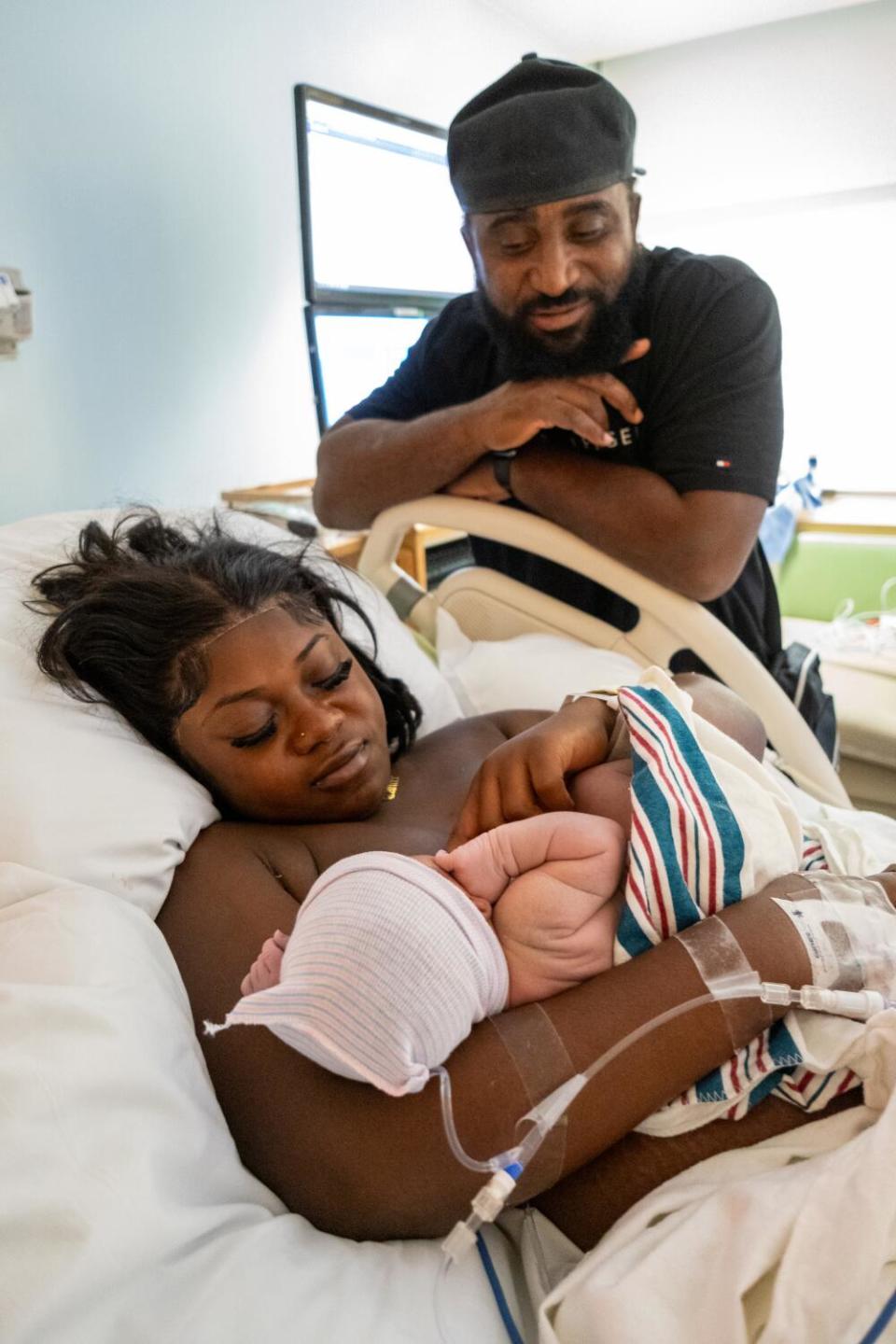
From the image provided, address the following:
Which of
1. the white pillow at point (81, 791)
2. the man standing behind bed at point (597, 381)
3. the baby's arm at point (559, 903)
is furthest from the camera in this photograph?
the man standing behind bed at point (597, 381)

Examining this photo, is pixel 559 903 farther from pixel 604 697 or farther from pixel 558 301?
pixel 558 301

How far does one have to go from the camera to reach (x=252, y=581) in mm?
1161

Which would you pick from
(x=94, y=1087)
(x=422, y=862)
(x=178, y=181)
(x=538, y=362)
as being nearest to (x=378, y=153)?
(x=178, y=181)

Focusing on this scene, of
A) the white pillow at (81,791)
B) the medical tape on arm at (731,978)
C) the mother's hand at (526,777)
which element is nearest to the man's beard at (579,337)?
the mother's hand at (526,777)

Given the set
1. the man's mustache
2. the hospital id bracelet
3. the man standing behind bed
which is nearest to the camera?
the hospital id bracelet

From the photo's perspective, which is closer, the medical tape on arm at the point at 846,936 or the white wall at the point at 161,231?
the medical tape on arm at the point at 846,936

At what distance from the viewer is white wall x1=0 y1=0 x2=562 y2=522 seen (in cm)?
233

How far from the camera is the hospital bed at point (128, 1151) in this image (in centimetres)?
57

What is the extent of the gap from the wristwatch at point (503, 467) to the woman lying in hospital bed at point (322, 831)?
0.45 meters

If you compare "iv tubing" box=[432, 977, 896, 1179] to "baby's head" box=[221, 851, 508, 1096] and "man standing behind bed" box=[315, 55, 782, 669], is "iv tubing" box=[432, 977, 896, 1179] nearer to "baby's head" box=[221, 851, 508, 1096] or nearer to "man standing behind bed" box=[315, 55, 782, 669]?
"baby's head" box=[221, 851, 508, 1096]

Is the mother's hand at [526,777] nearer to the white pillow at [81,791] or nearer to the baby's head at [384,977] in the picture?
the baby's head at [384,977]

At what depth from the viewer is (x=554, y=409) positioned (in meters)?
1.48

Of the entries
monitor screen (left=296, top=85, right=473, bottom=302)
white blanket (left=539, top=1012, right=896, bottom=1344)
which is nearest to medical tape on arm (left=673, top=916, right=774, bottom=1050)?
white blanket (left=539, top=1012, right=896, bottom=1344)

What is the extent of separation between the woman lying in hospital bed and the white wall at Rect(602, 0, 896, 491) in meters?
3.76
